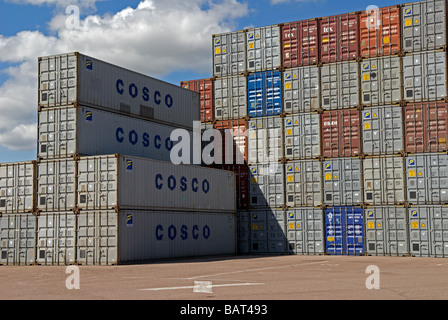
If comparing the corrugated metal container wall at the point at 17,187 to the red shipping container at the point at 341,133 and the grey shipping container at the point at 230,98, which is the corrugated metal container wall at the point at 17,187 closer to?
the grey shipping container at the point at 230,98

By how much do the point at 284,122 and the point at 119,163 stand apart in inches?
483

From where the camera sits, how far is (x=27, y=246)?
Result: 93.1 ft

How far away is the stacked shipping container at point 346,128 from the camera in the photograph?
104 ft

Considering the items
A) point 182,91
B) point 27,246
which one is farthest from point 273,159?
point 27,246

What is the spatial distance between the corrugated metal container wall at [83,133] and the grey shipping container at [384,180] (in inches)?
494

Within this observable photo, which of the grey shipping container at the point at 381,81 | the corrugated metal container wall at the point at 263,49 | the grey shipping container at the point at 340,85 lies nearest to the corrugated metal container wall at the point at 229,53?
the corrugated metal container wall at the point at 263,49

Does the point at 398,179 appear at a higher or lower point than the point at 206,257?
higher

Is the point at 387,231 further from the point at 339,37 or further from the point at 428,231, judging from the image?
the point at 339,37

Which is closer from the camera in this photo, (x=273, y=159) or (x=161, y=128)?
(x=161, y=128)

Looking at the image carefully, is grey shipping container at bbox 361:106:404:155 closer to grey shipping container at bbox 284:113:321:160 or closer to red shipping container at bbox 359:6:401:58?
grey shipping container at bbox 284:113:321:160

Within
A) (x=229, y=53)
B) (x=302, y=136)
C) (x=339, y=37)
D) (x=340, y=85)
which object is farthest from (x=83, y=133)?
(x=339, y=37)
